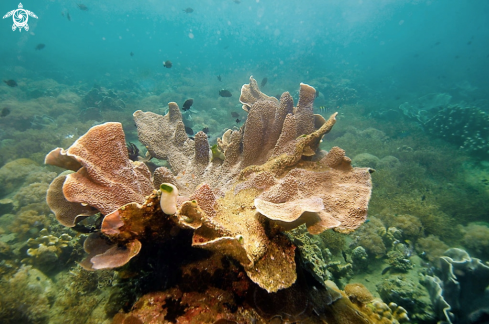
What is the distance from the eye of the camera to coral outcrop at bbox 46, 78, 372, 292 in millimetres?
1379

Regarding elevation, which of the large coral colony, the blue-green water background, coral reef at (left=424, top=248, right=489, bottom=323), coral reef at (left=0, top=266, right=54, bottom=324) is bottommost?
coral reef at (left=0, top=266, right=54, bottom=324)

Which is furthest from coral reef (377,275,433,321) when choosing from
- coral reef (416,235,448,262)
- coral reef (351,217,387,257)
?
A: coral reef (416,235,448,262)

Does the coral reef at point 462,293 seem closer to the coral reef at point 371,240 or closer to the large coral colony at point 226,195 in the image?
the coral reef at point 371,240

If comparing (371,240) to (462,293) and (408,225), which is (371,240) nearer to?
(408,225)

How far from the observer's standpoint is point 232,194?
2.25 metres

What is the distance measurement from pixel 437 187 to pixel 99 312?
473 inches

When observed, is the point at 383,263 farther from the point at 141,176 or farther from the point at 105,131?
the point at 105,131

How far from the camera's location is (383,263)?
520 centimetres

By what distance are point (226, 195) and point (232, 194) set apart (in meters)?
0.10

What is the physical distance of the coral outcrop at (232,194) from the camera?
1.38 m

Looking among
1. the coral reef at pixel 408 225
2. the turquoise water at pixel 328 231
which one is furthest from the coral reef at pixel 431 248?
the coral reef at pixel 408 225

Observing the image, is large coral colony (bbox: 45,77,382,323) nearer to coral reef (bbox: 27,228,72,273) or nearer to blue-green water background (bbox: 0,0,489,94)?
coral reef (bbox: 27,228,72,273)

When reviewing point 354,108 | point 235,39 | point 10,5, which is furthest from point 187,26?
point 354,108

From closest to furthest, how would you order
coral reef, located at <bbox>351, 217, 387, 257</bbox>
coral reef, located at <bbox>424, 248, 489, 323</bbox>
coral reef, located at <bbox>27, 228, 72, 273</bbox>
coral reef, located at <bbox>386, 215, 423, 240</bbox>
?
1. coral reef, located at <bbox>424, 248, 489, 323</bbox>
2. coral reef, located at <bbox>27, 228, 72, 273</bbox>
3. coral reef, located at <bbox>351, 217, 387, 257</bbox>
4. coral reef, located at <bbox>386, 215, 423, 240</bbox>
